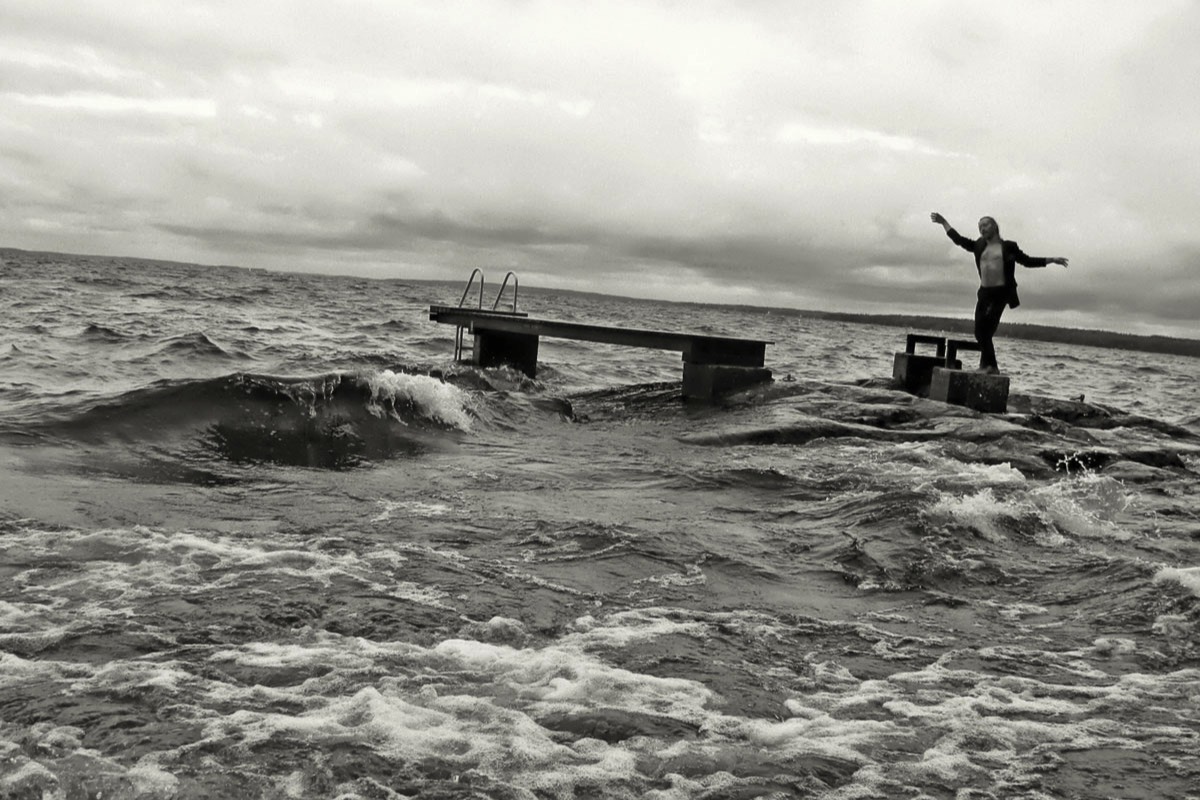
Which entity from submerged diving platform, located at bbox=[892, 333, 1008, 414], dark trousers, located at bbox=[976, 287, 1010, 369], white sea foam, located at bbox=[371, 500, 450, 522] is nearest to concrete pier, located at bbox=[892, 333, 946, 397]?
submerged diving platform, located at bbox=[892, 333, 1008, 414]

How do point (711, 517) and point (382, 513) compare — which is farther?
point (711, 517)

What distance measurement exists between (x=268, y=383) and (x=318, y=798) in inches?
343

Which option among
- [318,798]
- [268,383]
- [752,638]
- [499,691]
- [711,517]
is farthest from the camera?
[268,383]

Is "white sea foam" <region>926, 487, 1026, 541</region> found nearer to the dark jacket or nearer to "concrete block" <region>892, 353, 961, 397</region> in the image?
the dark jacket

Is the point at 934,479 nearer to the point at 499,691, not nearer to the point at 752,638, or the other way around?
the point at 752,638

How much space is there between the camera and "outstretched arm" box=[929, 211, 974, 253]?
13977mm

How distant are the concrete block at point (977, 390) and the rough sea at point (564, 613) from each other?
377cm

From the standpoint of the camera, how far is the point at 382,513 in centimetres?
662

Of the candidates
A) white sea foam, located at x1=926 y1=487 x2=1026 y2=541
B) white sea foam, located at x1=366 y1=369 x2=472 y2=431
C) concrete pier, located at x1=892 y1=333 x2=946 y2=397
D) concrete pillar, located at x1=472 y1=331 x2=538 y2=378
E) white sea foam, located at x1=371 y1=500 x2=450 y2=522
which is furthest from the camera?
concrete pillar, located at x1=472 y1=331 x2=538 y2=378

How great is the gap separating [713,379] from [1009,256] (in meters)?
4.31

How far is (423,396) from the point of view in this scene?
459 inches

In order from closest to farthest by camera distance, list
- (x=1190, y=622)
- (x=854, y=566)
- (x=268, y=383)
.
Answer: (x=1190, y=622) → (x=854, y=566) → (x=268, y=383)

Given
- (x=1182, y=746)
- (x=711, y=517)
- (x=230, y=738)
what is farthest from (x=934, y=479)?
(x=230, y=738)

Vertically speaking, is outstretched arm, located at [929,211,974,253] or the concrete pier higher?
outstretched arm, located at [929,211,974,253]
